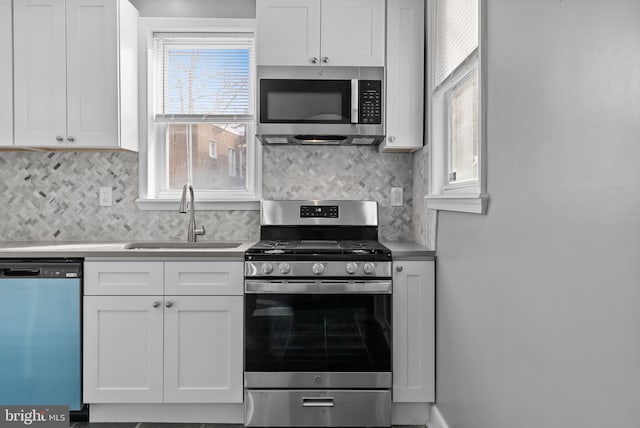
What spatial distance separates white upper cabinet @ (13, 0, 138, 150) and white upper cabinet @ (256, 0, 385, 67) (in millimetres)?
856

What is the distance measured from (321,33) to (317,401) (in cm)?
198

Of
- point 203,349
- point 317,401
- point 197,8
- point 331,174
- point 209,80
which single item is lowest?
point 317,401

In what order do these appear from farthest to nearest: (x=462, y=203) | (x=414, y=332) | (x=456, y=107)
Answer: (x=414, y=332), (x=456, y=107), (x=462, y=203)

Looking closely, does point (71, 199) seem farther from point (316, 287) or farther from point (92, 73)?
point (316, 287)

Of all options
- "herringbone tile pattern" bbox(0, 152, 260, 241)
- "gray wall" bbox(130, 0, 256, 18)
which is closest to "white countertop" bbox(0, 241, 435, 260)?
"herringbone tile pattern" bbox(0, 152, 260, 241)

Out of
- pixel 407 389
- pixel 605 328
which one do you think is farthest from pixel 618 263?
pixel 407 389

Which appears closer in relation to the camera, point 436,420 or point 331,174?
point 436,420

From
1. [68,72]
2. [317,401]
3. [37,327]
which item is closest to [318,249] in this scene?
[317,401]

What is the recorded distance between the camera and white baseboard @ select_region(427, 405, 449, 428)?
226 centimetres

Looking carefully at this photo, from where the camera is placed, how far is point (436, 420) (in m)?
2.36

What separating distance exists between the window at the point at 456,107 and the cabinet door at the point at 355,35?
0.96 feet

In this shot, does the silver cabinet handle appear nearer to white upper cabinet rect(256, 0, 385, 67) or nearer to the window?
the window

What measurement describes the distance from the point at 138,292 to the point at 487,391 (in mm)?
1710

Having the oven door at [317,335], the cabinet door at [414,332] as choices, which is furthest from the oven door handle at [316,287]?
the cabinet door at [414,332]
